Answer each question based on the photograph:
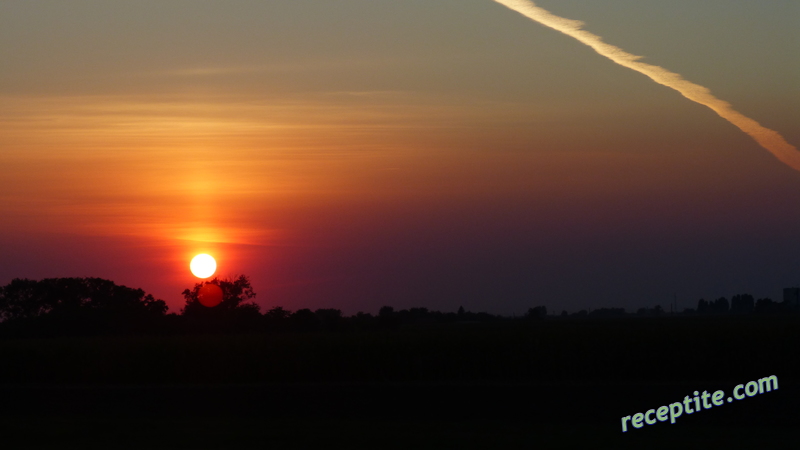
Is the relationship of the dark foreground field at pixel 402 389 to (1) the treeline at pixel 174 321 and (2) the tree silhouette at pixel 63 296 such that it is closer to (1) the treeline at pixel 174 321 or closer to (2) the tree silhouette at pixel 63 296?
(1) the treeline at pixel 174 321

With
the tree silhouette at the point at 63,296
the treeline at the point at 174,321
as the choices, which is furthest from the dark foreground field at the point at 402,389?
the tree silhouette at the point at 63,296

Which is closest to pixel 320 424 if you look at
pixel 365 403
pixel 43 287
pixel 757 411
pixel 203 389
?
pixel 365 403

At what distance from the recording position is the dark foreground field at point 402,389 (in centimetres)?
988

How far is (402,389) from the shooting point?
661 inches

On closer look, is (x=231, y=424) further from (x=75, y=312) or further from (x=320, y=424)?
(x=75, y=312)

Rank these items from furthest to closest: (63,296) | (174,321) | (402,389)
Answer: (63,296)
(174,321)
(402,389)

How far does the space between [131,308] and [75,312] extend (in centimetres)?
243

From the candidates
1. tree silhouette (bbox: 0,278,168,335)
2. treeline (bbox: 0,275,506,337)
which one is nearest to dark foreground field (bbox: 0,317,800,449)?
treeline (bbox: 0,275,506,337)

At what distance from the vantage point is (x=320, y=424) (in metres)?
11.2

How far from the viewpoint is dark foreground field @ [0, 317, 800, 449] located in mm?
9883

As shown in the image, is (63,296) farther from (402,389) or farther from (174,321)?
(402,389)

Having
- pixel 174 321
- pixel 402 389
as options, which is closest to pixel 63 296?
pixel 174 321

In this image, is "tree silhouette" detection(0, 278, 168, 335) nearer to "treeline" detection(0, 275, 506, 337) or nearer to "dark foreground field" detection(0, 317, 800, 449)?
"treeline" detection(0, 275, 506, 337)

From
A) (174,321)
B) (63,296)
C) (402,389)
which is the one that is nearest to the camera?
(402,389)
